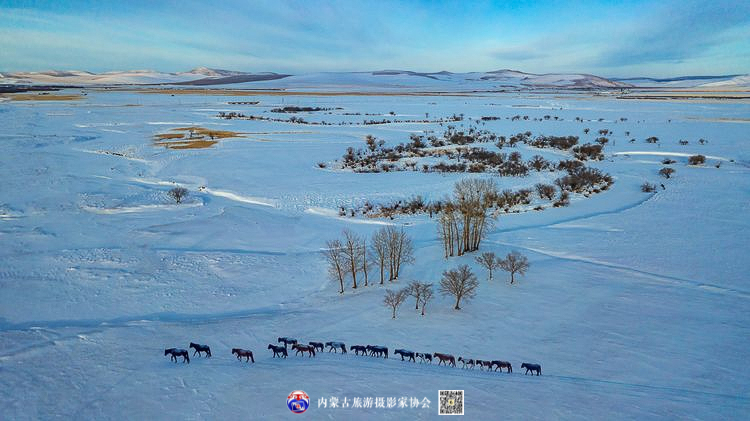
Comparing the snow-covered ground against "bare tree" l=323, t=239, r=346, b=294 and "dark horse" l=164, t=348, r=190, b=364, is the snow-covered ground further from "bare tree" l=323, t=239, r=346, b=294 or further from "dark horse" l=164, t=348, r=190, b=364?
"bare tree" l=323, t=239, r=346, b=294

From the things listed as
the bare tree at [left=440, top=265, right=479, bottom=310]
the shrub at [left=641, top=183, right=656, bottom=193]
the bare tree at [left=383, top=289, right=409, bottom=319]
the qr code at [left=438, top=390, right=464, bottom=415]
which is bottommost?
the qr code at [left=438, top=390, right=464, bottom=415]

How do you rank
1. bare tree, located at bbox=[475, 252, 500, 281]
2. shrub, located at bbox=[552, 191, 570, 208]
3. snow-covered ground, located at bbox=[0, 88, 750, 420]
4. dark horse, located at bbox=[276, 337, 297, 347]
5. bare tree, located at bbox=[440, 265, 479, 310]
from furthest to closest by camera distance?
shrub, located at bbox=[552, 191, 570, 208] < bare tree, located at bbox=[475, 252, 500, 281] < bare tree, located at bbox=[440, 265, 479, 310] < dark horse, located at bbox=[276, 337, 297, 347] < snow-covered ground, located at bbox=[0, 88, 750, 420]

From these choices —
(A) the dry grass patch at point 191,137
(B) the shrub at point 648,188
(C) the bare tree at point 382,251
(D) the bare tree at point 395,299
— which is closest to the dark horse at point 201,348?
(D) the bare tree at point 395,299

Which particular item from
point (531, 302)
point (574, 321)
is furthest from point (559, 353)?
point (531, 302)

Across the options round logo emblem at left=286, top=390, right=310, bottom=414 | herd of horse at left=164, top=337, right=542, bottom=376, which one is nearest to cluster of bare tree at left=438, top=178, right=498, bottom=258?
herd of horse at left=164, top=337, right=542, bottom=376

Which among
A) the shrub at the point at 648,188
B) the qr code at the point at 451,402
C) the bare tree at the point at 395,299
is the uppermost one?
the shrub at the point at 648,188

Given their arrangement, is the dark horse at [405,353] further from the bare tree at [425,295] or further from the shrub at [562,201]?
the shrub at [562,201]
